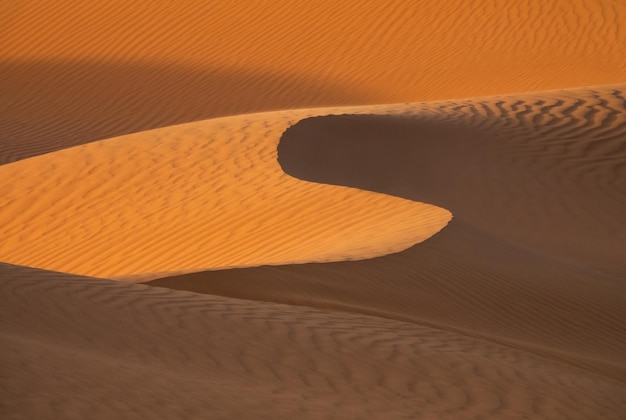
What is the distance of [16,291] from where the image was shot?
594 cm

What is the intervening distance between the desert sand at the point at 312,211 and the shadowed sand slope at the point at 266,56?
7 cm

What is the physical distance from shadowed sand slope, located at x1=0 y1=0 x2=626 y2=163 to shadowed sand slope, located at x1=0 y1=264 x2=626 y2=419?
12871 mm

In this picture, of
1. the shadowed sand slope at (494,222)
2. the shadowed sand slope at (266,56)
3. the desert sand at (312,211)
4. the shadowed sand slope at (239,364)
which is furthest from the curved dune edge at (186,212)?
the shadowed sand slope at (266,56)

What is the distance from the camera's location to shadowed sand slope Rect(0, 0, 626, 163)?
20.2 meters

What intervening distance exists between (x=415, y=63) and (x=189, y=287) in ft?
50.4

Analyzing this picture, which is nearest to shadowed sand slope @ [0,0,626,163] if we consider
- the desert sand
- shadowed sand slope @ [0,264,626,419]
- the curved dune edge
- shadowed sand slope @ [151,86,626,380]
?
the desert sand

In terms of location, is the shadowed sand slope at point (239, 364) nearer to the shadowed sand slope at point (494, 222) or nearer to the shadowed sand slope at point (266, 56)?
the shadowed sand slope at point (494, 222)

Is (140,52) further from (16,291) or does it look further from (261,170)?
(16,291)

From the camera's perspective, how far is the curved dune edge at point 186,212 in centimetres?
938

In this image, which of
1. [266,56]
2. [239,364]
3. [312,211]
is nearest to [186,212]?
[312,211]

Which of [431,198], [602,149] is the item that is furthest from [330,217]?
[602,149]

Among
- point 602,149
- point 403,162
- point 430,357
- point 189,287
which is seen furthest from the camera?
point 602,149

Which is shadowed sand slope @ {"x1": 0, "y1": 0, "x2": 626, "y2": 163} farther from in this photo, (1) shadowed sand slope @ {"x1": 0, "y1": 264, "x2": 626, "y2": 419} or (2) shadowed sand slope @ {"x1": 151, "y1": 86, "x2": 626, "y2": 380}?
(1) shadowed sand slope @ {"x1": 0, "y1": 264, "x2": 626, "y2": 419}

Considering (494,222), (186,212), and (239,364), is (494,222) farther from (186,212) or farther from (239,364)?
(239,364)
